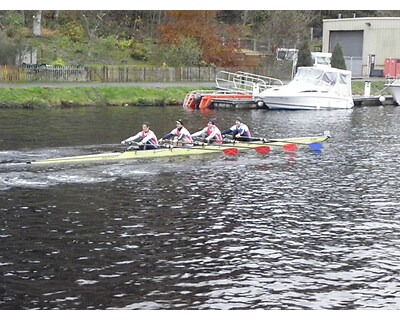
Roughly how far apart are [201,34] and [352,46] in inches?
883

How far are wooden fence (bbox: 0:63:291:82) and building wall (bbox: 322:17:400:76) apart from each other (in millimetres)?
13592

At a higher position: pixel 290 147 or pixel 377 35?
pixel 377 35

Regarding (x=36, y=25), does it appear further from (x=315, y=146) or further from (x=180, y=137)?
(x=315, y=146)

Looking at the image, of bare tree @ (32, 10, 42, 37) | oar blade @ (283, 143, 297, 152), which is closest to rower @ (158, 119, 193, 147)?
oar blade @ (283, 143, 297, 152)

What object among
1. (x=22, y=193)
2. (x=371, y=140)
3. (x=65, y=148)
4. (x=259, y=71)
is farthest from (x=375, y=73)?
(x=22, y=193)

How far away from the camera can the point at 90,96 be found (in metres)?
61.6

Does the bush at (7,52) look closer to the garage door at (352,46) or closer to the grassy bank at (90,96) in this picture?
the grassy bank at (90,96)

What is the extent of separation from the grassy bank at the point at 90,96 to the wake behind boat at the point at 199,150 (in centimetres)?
2560


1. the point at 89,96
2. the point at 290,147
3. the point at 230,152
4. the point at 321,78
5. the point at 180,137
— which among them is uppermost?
the point at 321,78

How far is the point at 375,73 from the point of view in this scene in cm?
8788

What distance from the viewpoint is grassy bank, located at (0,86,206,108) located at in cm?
5725

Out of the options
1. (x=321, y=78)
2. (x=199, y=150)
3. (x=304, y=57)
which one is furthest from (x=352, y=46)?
(x=199, y=150)

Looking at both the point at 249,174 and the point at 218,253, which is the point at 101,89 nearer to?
the point at 249,174

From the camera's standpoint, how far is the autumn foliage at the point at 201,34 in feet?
261
